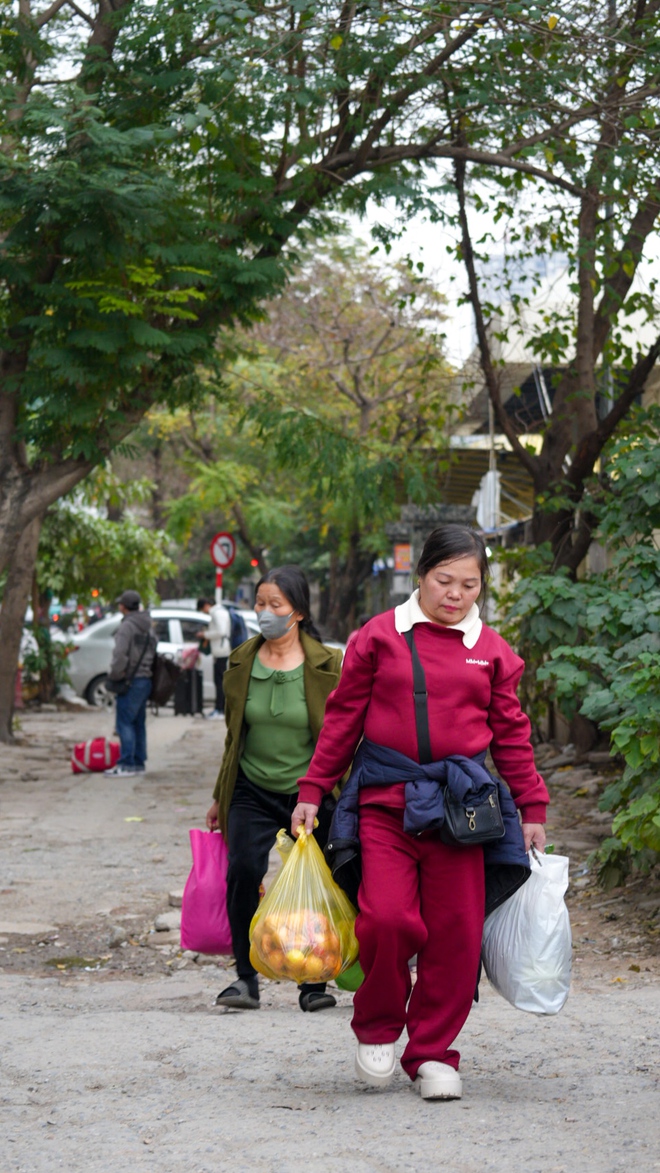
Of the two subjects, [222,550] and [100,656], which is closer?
[100,656]

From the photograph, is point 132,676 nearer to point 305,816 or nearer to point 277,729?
point 277,729

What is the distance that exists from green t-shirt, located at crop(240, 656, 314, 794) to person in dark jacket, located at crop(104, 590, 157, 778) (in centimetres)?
795

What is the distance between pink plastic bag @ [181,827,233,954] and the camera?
529cm

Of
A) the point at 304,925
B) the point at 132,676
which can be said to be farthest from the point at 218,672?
the point at 304,925

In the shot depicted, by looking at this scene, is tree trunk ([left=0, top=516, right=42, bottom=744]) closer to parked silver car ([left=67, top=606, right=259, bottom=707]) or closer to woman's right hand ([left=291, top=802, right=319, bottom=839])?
parked silver car ([left=67, top=606, right=259, bottom=707])

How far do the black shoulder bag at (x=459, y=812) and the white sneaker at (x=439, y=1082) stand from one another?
631 millimetres

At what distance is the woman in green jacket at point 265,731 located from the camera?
525 cm

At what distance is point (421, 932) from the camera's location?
387cm

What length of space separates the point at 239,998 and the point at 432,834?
1.83 metres

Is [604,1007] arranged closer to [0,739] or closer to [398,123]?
[398,123]

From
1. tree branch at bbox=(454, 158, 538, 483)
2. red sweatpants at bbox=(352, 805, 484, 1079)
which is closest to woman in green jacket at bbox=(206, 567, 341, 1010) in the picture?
red sweatpants at bbox=(352, 805, 484, 1079)

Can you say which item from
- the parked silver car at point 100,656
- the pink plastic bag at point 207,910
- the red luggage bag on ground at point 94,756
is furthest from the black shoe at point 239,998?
the parked silver car at point 100,656

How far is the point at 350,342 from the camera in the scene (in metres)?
26.8

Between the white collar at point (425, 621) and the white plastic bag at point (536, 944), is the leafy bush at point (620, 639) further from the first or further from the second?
the white collar at point (425, 621)
